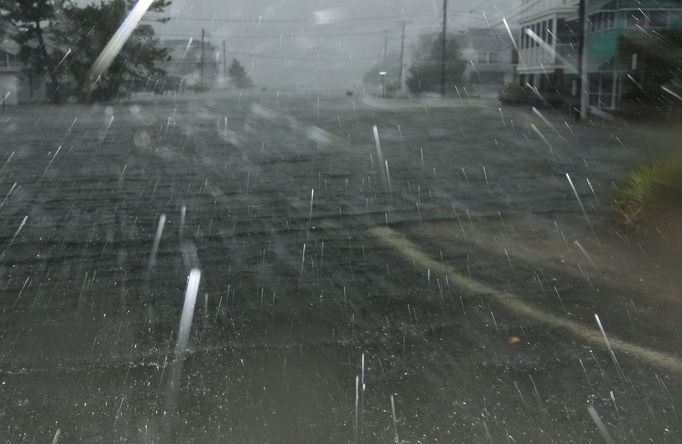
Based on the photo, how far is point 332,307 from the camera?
5.55 metres

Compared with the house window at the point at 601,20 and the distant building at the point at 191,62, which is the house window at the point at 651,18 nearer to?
the house window at the point at 601,20

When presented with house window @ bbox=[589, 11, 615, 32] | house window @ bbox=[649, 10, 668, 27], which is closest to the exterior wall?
house window @ bbox=[589, 11, 615, 32]

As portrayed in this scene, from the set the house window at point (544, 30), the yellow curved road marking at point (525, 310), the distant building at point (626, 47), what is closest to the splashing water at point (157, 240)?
the yellow curved road marking at point (525, 310)

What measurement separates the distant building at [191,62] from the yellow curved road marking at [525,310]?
95.5 feet

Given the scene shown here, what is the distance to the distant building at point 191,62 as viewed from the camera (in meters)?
35.3

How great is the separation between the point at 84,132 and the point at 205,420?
1551 cm

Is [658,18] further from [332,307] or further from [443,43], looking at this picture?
[332,307]

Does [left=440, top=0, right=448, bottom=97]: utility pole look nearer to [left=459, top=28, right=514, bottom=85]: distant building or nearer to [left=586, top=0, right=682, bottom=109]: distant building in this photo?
[left=459, top=28, right=514, bottom=85]: distant building

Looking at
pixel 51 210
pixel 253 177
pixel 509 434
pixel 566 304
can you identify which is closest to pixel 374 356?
pixel 509 434

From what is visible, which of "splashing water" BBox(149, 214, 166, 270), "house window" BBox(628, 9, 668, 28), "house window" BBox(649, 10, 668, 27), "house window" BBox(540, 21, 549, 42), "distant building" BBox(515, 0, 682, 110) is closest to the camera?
"splashing water" BBox(149, 214, 166, 270)

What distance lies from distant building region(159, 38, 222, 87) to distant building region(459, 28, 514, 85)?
16.1 metres

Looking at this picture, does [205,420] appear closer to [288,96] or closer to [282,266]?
[282,266]

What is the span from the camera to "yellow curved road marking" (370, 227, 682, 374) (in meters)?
4.55

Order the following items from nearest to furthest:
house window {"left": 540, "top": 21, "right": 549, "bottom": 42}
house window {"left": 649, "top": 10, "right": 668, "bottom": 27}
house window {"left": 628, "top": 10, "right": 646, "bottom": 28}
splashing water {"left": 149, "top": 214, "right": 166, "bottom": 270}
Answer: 1. splashing water {"left": 149, "top": 214, "right": 166, "bottom": 270}
2. house window {"left": 649, "top": 10, "right": 668, "bottom": 27}
3. house window {"left": 628, "top": 10, "right": 646, "bottom": 28}
4. house window {"left": 540, "top": 21, "right": 549, "bottom": 42}
